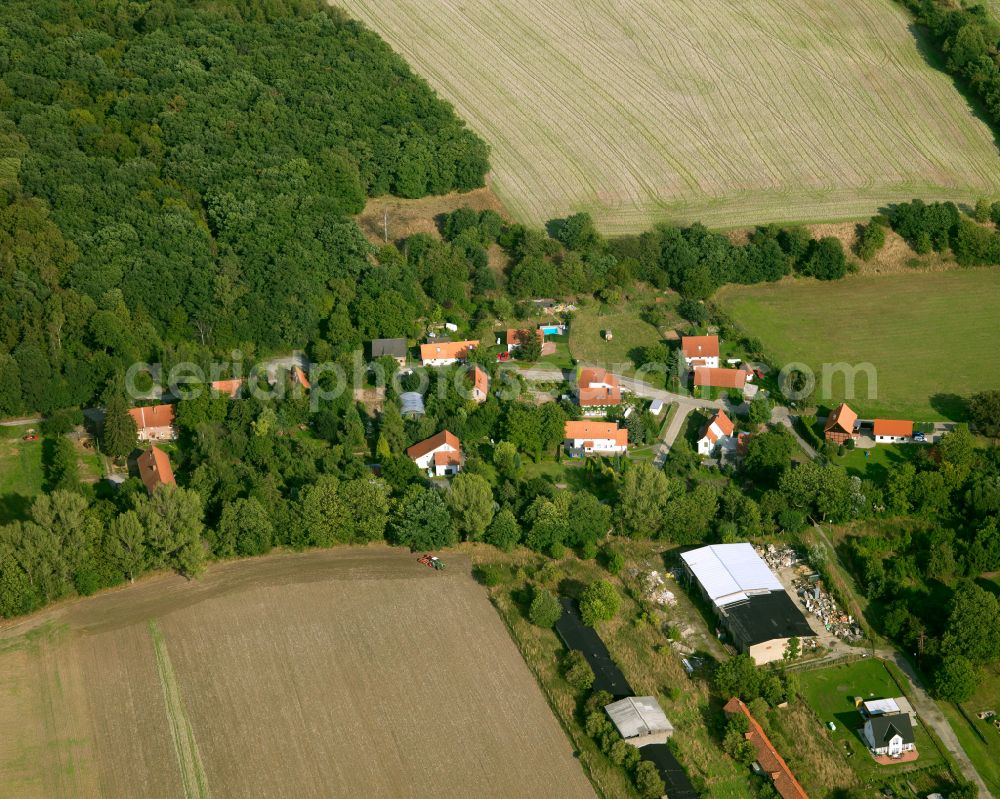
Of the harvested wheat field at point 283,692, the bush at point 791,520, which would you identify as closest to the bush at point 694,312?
the bush at point 791,520

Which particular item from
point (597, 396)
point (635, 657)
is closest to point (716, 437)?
point (597, 396)

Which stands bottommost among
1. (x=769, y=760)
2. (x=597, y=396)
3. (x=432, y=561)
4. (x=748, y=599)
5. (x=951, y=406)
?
(x=432, y=561)

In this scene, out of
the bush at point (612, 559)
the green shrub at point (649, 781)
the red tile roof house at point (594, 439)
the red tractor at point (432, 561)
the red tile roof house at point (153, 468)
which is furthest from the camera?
the red tile roof house at point (594, 439)

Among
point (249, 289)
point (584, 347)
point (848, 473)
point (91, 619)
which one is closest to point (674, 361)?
point (584, 347)

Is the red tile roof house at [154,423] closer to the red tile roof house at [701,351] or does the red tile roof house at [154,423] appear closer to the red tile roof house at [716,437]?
the red tile roof house at [716,437]

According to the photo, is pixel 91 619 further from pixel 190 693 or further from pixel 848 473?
pixel 848 473

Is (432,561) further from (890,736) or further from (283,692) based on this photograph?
(890,736)

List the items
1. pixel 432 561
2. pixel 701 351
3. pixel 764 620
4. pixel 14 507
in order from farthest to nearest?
1. pixel 701 351
2. pixel 14 507
3. pixel 432 561
4. pixel 764 620
